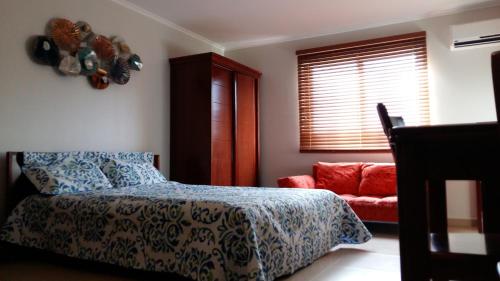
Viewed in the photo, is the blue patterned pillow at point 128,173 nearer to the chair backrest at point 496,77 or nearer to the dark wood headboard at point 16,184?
the dark wood headboard at point 16,184

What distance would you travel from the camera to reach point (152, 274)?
95.0 inches

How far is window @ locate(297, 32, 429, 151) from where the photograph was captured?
4.36m

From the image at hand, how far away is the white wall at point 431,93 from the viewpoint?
160 inches

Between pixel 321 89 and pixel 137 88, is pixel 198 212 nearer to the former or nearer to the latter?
pixel 137 88

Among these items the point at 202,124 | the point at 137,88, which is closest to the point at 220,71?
the point at 202,124

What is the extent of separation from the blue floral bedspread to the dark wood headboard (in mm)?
149

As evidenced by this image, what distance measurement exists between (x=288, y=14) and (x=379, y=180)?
6.81ft

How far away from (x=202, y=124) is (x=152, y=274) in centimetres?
211

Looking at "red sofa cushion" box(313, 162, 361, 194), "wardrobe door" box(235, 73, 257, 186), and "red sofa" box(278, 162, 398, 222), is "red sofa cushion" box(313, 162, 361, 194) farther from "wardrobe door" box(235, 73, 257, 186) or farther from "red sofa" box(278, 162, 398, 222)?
"wardrobe door" box(235, 73, 257, 186)

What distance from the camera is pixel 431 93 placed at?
4281mm

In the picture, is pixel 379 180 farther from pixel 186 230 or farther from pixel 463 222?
pixel 186 230

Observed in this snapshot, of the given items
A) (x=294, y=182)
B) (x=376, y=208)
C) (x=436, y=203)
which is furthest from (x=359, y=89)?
(x=436, y=203)

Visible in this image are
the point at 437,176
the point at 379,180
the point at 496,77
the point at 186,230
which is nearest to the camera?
the point at 496,77

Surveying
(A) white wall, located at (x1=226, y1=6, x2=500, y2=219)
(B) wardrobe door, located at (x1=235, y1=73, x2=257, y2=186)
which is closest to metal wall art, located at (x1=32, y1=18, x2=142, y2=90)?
(B) wardrobe door, located at (x1=235, y1=73, x2=257, y2=186)
